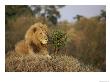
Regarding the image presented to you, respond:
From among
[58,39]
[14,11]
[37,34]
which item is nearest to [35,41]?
[37,34]

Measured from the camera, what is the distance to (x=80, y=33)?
147 inches

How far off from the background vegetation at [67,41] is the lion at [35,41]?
4 cm

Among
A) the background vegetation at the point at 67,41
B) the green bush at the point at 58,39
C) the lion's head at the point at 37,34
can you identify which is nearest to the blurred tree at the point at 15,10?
the background vegetation at the point at 67,41

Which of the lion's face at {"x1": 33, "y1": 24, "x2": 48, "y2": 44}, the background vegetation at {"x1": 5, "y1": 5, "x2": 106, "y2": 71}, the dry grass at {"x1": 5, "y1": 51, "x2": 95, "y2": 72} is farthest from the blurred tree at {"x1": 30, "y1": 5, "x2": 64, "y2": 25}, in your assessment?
the dry grass at {"x1": 5, "y1": 51, "x2": 95, "y2": 72}

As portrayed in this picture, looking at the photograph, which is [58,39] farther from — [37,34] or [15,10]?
[15,10]

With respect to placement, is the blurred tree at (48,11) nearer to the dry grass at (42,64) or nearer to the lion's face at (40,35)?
the lion's face at (40,35)

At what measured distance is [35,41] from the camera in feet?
12.3

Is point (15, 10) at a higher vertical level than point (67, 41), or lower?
higher

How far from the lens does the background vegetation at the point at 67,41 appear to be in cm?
368

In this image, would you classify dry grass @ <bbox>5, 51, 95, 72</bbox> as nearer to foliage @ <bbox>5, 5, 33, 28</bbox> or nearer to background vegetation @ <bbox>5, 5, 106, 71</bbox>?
background vegetation @ <bbox>5, 5, 106, 71</bbox>

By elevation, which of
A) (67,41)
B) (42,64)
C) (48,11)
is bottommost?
(42,64)

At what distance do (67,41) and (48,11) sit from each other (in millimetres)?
299
